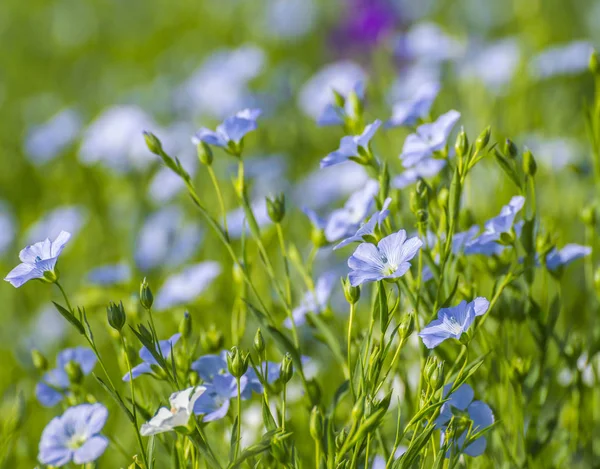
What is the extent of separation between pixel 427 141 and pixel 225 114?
1630mm

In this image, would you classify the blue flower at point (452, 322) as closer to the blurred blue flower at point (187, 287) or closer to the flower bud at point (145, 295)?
the flower bud at point (145, 295)

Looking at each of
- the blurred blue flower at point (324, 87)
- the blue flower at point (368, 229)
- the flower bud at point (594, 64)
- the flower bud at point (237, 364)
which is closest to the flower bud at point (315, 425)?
the flower bud at point (237, 364)

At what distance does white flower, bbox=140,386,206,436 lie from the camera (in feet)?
2.89

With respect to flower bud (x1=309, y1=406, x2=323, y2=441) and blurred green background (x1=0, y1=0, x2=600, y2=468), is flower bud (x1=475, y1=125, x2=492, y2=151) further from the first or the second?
flower bud (x1=309, y1=406, x2=323, y2=441)

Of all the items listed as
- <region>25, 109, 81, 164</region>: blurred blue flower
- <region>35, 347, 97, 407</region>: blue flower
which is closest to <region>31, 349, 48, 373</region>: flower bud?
<region>35, 347, 97, 407</region>: blue flower

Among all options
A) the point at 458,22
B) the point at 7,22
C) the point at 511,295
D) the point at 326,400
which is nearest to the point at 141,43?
the point at 7,22

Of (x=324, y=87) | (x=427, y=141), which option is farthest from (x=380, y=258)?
(x=324, y=87)

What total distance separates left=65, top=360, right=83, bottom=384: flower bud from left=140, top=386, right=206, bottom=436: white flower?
0.25 meters

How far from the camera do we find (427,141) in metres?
1.17

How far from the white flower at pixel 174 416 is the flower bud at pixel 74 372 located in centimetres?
25

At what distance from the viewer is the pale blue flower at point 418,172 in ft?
4.20

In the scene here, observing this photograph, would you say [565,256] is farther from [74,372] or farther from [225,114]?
[225,114]

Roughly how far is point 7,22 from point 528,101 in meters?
3.57

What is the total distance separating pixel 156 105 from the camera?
345 cm
